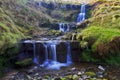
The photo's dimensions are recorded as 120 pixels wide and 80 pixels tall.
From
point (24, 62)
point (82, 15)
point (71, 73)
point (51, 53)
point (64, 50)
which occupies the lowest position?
point (71, 73)

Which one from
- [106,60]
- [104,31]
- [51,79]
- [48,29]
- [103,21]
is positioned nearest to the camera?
[51,79]

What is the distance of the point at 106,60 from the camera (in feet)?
77.0

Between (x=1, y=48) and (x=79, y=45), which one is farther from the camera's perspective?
(x=79, y=45)

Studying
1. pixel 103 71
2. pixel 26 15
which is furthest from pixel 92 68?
pixel 26 15

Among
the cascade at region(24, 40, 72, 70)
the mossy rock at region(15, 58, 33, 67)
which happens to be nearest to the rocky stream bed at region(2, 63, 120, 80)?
the mossy rock at region(15, 58, 33, 67)

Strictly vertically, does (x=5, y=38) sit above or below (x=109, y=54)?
above

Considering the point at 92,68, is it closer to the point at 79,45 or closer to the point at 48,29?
the point at 79,45

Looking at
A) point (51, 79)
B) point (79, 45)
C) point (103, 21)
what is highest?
point (103, 21)

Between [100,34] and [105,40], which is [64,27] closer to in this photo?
[100,34]

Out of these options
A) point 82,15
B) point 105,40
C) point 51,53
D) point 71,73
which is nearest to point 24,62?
point 51,53

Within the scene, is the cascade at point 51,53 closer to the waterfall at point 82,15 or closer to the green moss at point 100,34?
the green moss at point 100,34

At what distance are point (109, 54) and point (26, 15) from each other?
14.6 meters

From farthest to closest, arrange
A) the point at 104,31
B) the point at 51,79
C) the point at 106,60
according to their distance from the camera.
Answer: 1. the point at 104,31
2. the point at 106,60
3. the point at 51,79

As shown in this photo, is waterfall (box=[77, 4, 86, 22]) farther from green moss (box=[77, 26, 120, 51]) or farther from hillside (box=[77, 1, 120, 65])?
green moss (box=[77, 26, 120, 51])
